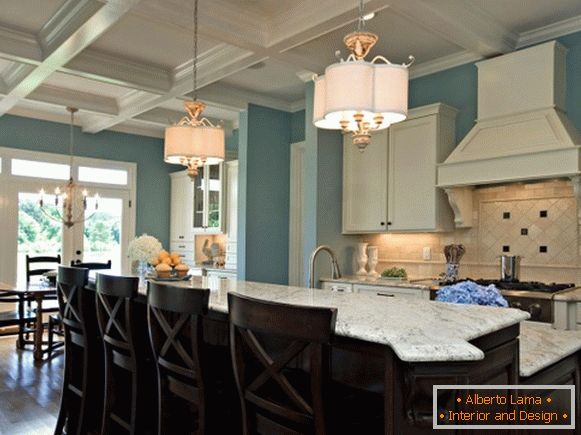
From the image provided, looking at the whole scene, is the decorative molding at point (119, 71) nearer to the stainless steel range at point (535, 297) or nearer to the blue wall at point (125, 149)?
the blue wall at point (125, 149)

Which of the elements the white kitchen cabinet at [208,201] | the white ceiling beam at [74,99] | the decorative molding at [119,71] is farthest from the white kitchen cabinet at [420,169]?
the white ceiling beam at [74,99]

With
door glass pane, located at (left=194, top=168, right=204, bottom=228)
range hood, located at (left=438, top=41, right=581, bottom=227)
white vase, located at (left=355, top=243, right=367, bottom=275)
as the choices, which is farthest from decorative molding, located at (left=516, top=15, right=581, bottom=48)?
door glass pane, located at (left=194, top=168, right=204, bottom=228)

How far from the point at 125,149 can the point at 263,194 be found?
3.00m

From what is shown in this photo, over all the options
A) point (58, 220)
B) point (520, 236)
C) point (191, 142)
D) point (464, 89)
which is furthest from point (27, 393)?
point (464, 89)

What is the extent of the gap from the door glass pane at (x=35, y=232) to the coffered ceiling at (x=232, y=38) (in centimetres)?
165

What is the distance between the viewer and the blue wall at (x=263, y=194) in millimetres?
5660

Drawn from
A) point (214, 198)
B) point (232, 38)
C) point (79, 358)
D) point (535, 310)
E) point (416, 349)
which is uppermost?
point (232, 38)

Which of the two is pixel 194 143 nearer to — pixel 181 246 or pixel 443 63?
pixel 443 63

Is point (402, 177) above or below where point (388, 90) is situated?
below

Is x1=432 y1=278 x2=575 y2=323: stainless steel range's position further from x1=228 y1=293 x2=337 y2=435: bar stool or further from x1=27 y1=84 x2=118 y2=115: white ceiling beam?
x1=27 y1=84 x2=118 y2=115: white ceiling beam

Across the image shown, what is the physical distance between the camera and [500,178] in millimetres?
3738

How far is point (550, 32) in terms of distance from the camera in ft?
12.6

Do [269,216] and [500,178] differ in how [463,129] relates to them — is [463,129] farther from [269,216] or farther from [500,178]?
[269,216]

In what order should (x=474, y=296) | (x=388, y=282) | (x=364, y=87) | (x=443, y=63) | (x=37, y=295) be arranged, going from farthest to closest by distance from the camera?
(x=37, y=295) → (x=443, y=63) → (x=388, y=282) → (x=364, y=87) → (x=474, y=296)
